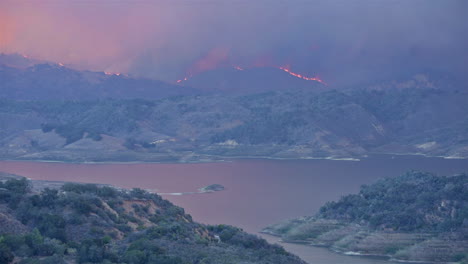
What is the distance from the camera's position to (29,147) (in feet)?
524

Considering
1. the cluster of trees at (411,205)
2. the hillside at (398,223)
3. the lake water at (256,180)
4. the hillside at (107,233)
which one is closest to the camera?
the hillside at (107,233)

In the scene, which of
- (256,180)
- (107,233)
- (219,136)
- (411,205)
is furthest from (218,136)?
(107,233)

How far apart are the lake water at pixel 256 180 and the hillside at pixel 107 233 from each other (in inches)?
436

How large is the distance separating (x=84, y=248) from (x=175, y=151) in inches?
4943

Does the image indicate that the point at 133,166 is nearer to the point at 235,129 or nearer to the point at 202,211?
the point at 235,129

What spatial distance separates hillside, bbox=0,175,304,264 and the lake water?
11.1 metres

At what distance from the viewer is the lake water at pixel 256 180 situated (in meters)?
74.2

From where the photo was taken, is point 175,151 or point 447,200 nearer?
point 447,200

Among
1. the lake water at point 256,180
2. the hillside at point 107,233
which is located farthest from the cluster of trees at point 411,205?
the hillside at point 107,233

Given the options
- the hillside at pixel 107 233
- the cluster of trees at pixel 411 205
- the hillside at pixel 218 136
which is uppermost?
the hillside at pixel 218 136

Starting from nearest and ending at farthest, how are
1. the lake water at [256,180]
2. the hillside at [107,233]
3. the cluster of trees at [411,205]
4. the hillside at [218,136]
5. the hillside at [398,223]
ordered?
the hillside at [107,233] → the hillside at [398,223] → the cluster of trees at [411,205] → the lake water at [256,180] → the hillside at [218,136]

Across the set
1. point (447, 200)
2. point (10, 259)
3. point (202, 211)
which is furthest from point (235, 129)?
point (10, 259)

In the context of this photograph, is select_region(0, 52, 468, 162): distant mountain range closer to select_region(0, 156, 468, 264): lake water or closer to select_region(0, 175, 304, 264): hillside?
select_region(0, 156, 468, 264): lake water

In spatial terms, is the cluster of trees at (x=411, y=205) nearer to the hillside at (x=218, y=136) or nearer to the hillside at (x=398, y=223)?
the hillside at (x=398, y=223)
